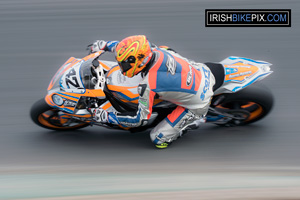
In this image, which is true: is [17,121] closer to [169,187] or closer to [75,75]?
[75,75]

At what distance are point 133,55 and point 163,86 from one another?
1.49ft

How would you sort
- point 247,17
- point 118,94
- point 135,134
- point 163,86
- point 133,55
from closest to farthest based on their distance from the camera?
point 133,55
point 163,86
point 118,94
point 135,134
point 247,17

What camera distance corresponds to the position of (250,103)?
557 cm

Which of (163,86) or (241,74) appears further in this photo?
(241,74)

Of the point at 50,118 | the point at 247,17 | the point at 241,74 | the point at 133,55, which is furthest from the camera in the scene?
the point at 247,17

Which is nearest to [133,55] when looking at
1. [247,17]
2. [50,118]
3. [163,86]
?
[163,86]

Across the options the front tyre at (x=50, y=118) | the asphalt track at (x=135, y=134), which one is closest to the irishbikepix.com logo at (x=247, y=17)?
the asphalt track at (x=135, y=134)

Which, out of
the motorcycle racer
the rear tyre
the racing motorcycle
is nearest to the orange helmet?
the motorcycle racer

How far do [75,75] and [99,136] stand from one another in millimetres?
1048

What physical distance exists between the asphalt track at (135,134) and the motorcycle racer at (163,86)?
376 millimetres

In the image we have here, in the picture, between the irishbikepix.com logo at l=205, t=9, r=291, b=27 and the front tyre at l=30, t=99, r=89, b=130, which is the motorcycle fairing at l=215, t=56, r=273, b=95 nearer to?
the front tyre at l=30, t=99, r=89, b=130

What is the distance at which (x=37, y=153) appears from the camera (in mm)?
5578

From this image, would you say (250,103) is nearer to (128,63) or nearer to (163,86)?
(163,86)

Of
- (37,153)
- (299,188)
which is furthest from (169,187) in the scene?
(37,153)
